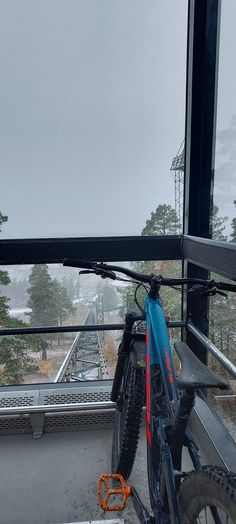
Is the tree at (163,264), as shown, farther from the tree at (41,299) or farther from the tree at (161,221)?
the tree at (41,299)

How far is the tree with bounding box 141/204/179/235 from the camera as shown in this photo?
193 cm

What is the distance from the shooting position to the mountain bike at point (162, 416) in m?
0.77

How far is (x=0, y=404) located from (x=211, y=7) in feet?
8.00

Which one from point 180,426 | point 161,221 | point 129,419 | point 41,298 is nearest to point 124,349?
point 129,419

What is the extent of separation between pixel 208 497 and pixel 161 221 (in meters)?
1.46

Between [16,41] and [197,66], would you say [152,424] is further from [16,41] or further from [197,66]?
[16,41]

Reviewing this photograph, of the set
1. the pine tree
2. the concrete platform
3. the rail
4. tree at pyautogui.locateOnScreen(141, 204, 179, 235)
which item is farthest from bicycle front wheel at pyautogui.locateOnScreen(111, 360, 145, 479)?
tree at pyautogui.locateOnScreen(141, 204, 179, 235)

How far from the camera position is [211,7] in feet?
5.02

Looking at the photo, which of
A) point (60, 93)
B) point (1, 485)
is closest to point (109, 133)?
point (60, 93)

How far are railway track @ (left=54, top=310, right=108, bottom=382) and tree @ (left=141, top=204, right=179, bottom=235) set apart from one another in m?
0.78

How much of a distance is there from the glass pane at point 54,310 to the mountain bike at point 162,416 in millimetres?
548

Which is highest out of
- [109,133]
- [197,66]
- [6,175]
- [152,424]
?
[197,66]

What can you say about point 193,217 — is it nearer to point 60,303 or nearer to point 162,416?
point 60,303

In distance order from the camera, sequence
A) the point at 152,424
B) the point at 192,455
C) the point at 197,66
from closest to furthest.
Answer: the point at 192,455 < the point at 152,424 < the point at 197,66
